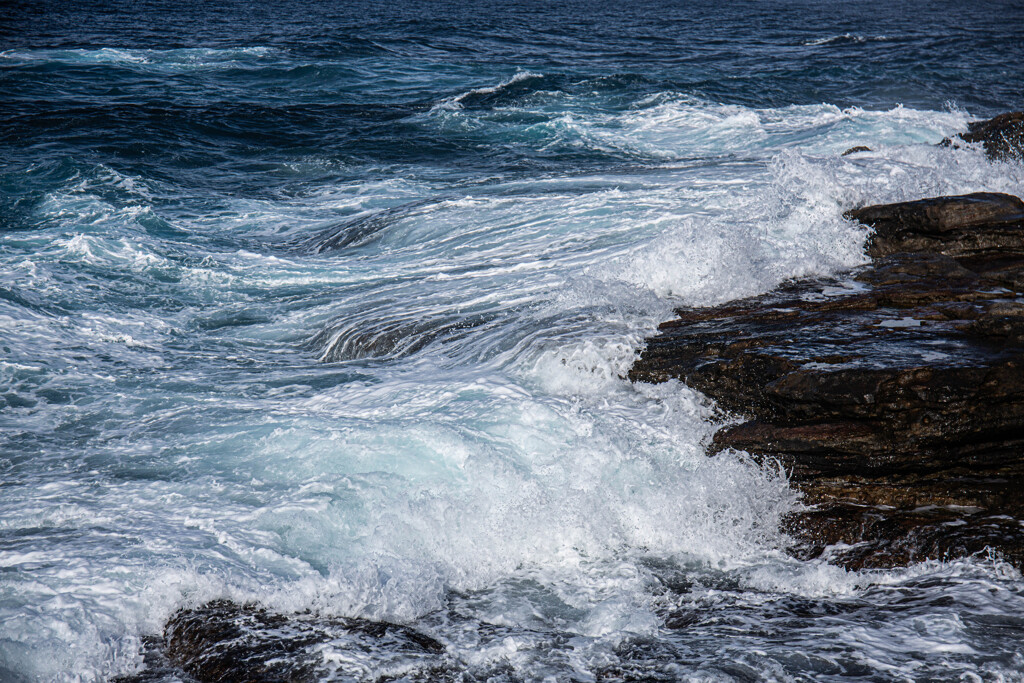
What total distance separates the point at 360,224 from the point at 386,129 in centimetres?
560

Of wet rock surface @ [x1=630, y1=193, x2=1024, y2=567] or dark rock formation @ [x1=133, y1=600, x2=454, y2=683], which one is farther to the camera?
wet rock surface @ [x1=630, y1=193, x2=1024, y2=567]

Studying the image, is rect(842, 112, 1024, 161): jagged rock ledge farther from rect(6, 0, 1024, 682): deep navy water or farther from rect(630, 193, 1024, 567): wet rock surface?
rect(630, 193, 1024, 567): wet rock surface

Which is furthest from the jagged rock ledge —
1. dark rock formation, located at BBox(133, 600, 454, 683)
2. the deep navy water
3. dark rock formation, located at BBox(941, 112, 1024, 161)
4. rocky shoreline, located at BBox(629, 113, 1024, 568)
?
dark rock formation, located at BBox(133, 600, 454, 683)

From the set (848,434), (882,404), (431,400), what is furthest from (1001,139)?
(431,400)

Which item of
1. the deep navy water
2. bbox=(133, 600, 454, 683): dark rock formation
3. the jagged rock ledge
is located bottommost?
bbox=(133, 600, 454, 683): dark rock formation

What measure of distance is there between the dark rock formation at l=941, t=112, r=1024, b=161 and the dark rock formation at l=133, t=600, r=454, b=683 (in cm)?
951

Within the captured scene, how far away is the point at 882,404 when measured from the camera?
4.03m

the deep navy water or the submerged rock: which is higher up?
the submerged rock

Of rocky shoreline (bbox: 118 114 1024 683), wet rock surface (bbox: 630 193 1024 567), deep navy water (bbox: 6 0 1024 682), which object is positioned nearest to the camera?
rocky shoreline (bbox: 118 114 1024 683)

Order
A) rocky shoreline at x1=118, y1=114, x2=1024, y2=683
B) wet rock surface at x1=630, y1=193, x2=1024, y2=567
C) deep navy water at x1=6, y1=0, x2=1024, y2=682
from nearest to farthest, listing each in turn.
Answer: rocky shoreline at x1=118, y1=114, x2=1024, y2=683
deep navy water at x1=6, y1=0, x2=1024, y2=682
wet rock surface at x1=630, y1=193, x2=1024, y2=567

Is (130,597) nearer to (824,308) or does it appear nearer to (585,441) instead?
(585,441)

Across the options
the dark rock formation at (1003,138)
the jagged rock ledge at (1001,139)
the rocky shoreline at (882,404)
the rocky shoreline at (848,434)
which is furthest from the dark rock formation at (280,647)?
the dark rock formation at (1003,138)

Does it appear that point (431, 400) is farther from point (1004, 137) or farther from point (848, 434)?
point (1004, 137)

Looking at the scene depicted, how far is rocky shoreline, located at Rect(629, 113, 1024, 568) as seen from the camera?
12.7 ft
